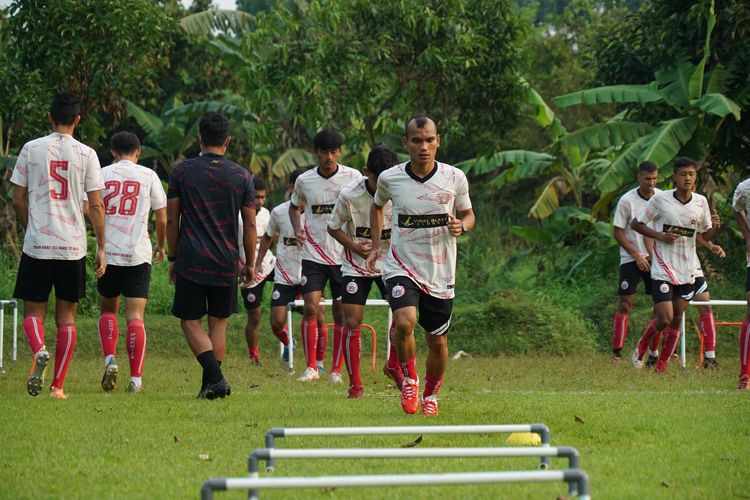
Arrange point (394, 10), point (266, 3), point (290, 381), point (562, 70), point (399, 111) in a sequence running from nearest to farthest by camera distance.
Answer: point (290, 381), point (394, 10), point (399, 111), point (562, 70), point (266, 3)

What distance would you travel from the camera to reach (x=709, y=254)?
22.3 meters

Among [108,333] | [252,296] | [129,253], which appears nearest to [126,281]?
[129,253]

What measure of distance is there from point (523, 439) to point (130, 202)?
202 inches

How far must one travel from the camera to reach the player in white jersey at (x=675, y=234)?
45.6 feet

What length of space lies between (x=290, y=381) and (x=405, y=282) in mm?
4273

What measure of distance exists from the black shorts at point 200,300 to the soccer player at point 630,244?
6455 millimetres

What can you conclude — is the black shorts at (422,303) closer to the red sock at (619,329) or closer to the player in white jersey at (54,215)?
the player in white jersey at (54,215)

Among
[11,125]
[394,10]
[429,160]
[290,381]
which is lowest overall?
[290,381]

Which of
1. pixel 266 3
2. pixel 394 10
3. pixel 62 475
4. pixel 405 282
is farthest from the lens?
pixel 266 3

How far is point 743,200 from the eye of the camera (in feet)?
39.2

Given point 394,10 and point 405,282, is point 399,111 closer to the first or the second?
point 394,10

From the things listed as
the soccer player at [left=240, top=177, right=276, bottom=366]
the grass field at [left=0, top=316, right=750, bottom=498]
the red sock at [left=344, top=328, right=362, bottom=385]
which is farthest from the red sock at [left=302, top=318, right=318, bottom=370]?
the red sock at [left=344, top=328, right=362, bottom=385]

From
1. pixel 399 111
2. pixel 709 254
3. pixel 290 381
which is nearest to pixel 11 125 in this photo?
pixel 399 111

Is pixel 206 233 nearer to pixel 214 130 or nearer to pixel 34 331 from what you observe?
pixel 214 130
